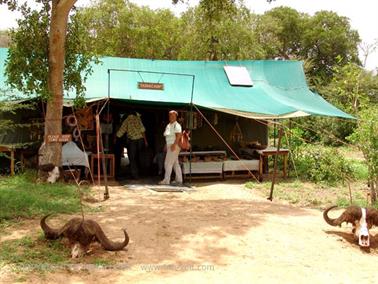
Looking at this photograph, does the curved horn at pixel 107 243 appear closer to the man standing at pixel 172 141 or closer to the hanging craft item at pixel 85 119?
the man standing at pixel 172 141

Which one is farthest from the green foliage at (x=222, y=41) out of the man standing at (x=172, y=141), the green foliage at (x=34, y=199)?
the green foliage at (x=34, y=199)

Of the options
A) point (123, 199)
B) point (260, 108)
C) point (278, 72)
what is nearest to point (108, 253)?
point (123, 199)

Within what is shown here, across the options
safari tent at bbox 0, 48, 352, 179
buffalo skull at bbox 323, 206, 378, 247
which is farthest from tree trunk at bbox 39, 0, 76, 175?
buffalo skull at bbox 323, 206, 378, 247

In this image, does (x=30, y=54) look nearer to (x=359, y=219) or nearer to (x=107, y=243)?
(x=107, y=243)

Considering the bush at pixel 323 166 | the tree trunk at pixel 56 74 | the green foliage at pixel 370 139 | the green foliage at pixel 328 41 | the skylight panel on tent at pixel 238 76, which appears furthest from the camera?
the green foliage at pixel 328 41

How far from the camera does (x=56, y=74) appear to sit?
8.08 metres

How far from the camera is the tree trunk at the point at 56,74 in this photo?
791cm

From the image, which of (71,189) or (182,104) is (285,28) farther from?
(71,189)

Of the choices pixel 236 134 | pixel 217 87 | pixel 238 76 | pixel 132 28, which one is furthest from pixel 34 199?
pixel 132 28

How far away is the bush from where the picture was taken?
395 inches

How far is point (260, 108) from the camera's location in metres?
9.91

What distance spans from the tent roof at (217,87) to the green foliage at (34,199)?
230 cm

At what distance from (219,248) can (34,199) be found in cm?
260

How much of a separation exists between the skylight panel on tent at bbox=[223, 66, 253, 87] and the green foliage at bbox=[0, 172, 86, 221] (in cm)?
510
